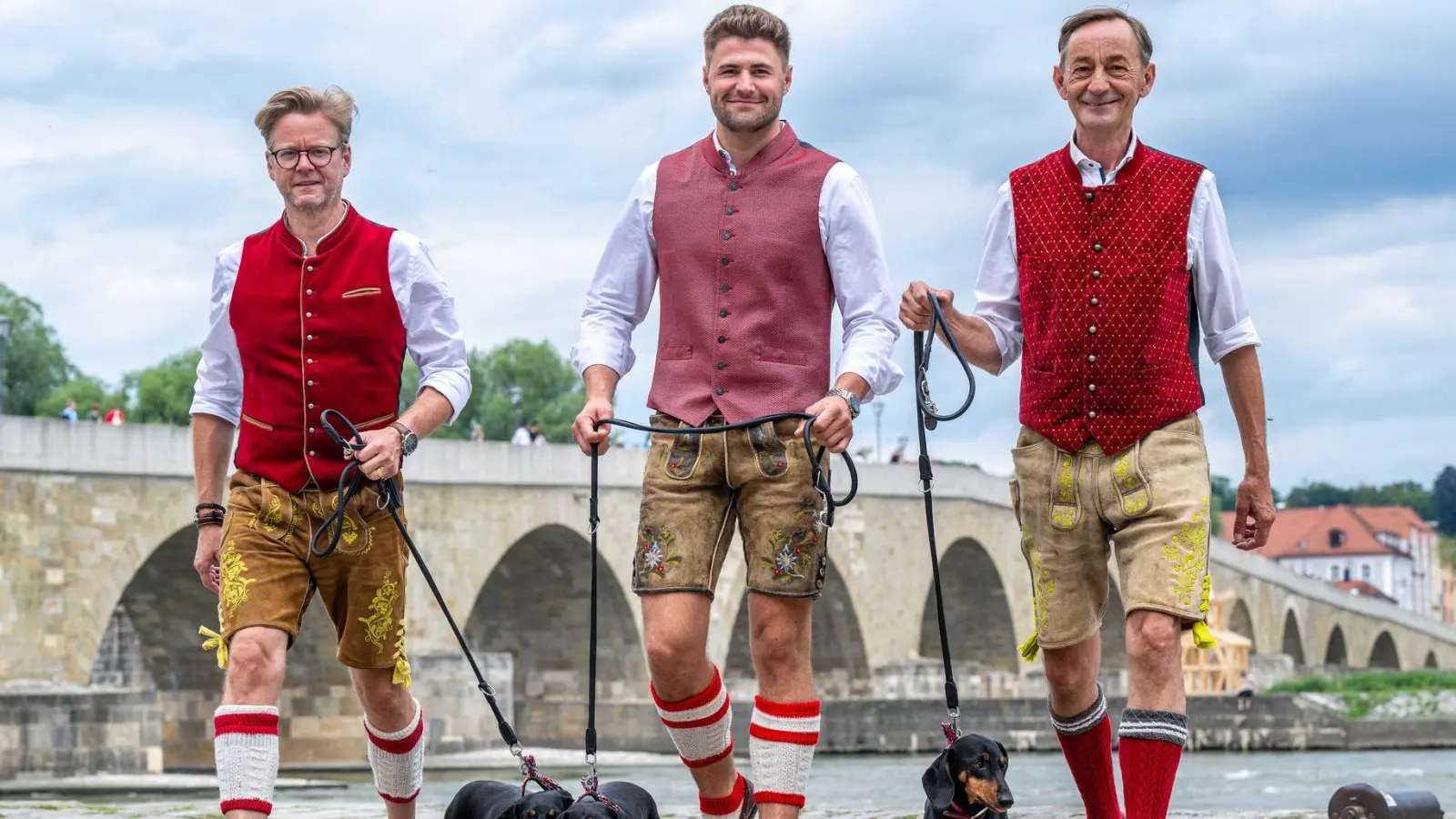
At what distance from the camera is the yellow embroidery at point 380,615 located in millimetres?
4832

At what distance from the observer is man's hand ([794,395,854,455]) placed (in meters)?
4.42

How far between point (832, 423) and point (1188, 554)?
835 millimetres

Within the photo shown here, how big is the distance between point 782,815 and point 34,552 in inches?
771

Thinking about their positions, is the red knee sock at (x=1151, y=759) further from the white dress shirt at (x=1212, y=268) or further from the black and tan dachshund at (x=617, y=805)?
the black and tan dachshund at (x=617, y=805)

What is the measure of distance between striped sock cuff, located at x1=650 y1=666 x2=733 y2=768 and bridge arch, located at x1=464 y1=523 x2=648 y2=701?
2393 centimetres

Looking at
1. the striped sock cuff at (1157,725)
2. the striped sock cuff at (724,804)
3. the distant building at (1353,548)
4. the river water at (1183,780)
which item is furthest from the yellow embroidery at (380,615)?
the distant building at (1353,548)

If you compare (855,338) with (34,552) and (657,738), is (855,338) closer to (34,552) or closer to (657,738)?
(34,552)

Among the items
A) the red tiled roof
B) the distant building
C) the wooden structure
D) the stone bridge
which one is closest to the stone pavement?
the stone bridge

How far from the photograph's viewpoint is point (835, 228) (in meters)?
4.62

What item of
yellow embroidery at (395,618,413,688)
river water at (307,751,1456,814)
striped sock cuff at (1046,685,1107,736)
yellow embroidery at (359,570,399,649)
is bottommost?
river water at (307,751,1456,814)

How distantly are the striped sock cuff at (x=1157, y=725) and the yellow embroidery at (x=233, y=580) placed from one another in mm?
2025

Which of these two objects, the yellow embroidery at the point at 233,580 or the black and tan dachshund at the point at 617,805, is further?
the yellow embroidery at the point at 233,580

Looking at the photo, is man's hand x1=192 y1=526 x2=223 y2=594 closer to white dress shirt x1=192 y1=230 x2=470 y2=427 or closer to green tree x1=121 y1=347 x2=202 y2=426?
white dress shirt x1=192 y1=230 x2=470 y2=427

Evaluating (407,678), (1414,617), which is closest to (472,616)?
(407,678)
